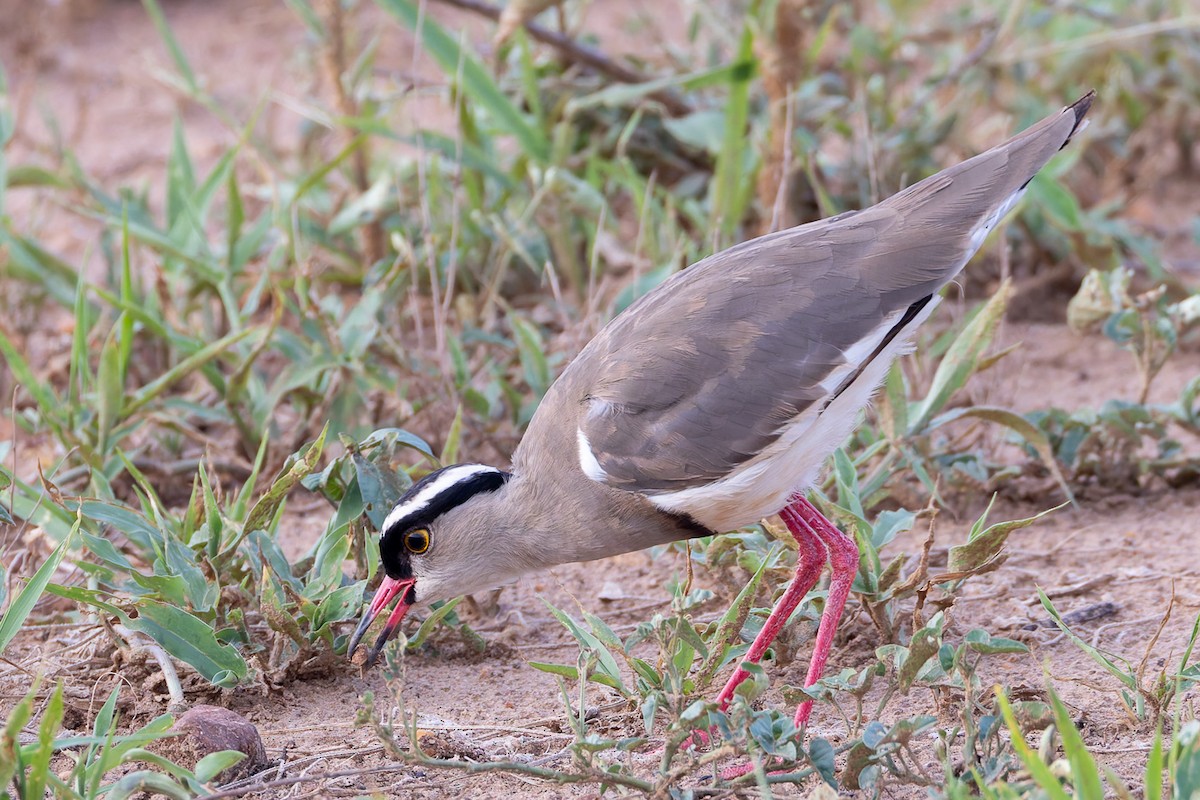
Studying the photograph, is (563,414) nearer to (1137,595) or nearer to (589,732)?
(589,732)

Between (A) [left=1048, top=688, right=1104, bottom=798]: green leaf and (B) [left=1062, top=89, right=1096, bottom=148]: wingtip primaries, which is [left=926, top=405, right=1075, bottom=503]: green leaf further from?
(A) [left=1048, top=688, right=1104, bottom=798]: green leaf

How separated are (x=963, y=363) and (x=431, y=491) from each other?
5.93 ft

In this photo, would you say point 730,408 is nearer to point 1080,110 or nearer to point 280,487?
point 280,487

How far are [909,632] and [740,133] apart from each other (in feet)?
8.43

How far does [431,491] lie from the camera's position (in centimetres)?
394

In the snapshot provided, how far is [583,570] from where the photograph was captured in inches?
186

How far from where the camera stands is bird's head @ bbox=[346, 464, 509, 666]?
12.8 ft

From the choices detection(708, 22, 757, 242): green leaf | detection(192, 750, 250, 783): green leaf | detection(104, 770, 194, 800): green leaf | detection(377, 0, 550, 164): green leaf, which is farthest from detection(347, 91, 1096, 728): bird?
detection(377, 0, 550, 164): green leaf

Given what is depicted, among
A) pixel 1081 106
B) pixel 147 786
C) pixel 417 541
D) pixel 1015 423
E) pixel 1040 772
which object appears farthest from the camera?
pixel 1015 423

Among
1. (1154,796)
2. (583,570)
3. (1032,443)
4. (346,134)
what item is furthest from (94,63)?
(1154,796)

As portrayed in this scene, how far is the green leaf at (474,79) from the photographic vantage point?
586 centimetres

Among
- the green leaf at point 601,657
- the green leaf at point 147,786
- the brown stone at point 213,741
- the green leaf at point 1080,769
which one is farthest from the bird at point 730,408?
the green leaf at point 1080,769

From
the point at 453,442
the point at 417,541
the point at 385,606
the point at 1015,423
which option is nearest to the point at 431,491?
the point at 417,541

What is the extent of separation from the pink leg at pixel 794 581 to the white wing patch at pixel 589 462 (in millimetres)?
551
